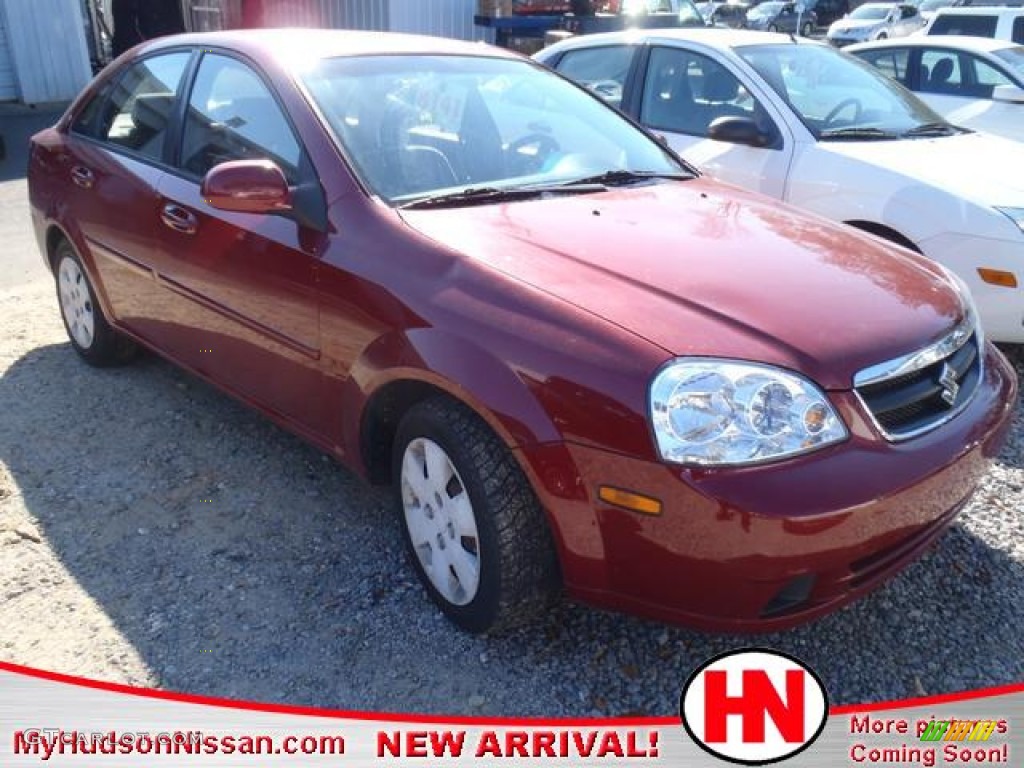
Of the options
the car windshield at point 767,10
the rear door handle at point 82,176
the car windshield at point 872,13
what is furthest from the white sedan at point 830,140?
the car windshield at point 767,10

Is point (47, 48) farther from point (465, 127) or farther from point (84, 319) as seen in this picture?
point (465, 127)

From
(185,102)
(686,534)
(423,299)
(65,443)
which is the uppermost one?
(185,102)

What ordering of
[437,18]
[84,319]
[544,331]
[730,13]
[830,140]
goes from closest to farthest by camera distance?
[544,331] < [84,319] < [830,140] < [437,18] < [730,13]

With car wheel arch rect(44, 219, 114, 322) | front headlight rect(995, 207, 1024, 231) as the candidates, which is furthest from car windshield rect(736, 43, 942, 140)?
car wheel arch rect(44, 219, 114, 322)

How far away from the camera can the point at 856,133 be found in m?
4.67

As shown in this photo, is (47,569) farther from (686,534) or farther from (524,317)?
(686,534)

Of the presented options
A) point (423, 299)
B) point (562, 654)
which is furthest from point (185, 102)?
point (562, 654)

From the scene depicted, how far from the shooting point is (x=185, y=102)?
3.47 m

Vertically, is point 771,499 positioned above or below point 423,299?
below

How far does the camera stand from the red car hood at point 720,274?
2.12 m

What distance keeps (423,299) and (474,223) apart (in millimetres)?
351

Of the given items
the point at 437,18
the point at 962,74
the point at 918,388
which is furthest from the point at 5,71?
the point at 918,388

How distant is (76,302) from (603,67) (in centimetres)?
333

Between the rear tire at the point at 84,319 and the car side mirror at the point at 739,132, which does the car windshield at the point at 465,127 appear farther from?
the rear tire at the point at 84,319
